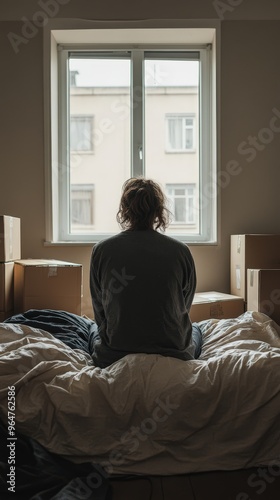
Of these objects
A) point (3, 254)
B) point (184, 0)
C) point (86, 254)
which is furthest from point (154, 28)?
point (3, 254)

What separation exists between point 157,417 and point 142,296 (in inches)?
16.0

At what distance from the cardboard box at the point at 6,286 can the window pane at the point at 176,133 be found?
1.18 m

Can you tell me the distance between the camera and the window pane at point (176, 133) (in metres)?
3.12

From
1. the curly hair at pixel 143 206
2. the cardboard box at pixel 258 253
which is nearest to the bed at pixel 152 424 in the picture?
the curly hair at pixel 143 206

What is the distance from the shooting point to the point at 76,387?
1516 millimetres

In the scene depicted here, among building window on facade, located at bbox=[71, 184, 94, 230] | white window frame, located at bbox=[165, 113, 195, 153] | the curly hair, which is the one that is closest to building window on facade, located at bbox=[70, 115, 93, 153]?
building window on facade, located at bbox=[71, 184, 94, 230]

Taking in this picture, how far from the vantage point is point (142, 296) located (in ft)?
5.34

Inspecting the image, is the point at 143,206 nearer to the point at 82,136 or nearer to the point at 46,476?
the point at 46,476

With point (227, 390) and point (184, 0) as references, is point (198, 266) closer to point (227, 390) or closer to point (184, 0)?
point (227, 390)

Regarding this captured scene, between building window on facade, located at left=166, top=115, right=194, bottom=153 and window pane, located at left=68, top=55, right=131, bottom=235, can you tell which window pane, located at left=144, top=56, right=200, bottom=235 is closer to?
building window on facade, located at left=166, top=115, right=194, bottom=153

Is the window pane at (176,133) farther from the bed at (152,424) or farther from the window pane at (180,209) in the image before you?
the bed at (152,424)

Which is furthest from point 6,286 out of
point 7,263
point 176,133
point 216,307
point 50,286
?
point 176,133

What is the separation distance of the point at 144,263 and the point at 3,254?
100 centimetres

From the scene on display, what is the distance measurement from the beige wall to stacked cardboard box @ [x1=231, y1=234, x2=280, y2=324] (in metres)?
0.22
